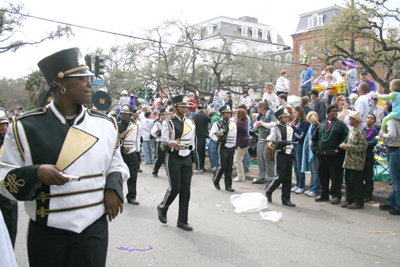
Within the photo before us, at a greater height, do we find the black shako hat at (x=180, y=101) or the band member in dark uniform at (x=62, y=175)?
the black shako hat at (x=180, y=101)

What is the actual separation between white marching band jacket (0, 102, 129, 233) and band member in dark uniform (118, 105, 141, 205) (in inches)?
196

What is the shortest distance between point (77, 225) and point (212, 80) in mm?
37690

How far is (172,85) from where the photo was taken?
36.8 meters

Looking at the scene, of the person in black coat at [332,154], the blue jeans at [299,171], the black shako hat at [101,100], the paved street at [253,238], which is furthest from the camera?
the black shako hat at [101,100]

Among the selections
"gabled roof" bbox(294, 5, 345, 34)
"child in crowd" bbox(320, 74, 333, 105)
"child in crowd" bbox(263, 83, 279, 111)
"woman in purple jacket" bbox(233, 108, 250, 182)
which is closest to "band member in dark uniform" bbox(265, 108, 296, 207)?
"woman in purple jacket" bbox(233, 108, 250, 182)

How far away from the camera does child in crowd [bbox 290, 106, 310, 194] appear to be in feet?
28.3

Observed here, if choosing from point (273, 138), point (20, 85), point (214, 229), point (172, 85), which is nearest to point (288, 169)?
point (273, 138)

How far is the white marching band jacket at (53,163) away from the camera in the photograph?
2051 mm

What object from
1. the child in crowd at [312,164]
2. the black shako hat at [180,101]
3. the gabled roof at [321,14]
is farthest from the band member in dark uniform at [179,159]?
the gabled roof at [321,14]

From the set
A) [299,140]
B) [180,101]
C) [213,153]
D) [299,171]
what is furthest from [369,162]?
[213,153]

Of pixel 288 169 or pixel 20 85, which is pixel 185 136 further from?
pixel 20 85

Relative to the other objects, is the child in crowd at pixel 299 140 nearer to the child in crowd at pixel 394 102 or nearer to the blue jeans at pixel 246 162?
the child in crowd at pixel 394 102

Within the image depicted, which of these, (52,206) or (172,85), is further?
(172,85)

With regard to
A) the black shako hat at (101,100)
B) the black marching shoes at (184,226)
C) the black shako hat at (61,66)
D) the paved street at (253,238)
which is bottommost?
the paved street at (253,238)
